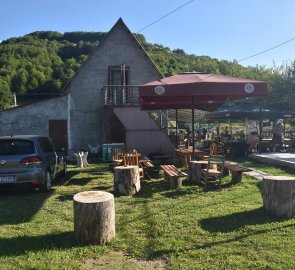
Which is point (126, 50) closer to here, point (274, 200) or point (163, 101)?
point (163, 101)

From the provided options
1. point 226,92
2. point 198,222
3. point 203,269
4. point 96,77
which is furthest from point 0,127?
point 203,269

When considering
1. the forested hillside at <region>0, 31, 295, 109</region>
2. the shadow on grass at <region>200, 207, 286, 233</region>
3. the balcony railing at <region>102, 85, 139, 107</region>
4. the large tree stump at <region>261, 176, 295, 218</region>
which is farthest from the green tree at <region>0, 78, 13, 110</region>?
the large tree stump at <region>261, 176, 295, 218</region>

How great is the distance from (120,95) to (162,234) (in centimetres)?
1605

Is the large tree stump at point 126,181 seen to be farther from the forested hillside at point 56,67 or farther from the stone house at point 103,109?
the forested hillside at point 56,67

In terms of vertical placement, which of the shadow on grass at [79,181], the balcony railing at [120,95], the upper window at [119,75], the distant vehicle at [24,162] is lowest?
the shadow on grass at [79,181]

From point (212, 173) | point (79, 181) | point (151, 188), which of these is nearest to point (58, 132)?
point (79, 181)

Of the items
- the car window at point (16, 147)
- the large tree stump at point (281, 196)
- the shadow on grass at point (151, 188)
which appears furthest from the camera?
the car window at point (16, 147)

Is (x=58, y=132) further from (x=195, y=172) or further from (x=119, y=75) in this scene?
(x=195, y=172)

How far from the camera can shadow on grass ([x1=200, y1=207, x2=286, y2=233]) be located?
633 cm

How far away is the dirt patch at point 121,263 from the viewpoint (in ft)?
16.0

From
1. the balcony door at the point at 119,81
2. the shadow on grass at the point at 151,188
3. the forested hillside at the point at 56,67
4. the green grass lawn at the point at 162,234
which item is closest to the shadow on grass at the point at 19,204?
the green grass lawn at the point at 162,234

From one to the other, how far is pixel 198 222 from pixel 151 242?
1238 mm

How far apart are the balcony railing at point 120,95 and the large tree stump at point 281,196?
45.8 feet

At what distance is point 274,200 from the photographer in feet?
22.8
